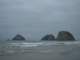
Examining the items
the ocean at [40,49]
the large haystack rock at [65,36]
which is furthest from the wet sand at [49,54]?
the large haystack rock at [65,36]

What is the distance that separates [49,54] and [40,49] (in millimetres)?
235

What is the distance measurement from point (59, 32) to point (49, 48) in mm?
234

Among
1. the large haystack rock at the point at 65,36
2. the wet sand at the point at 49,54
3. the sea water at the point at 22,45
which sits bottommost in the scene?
the wet sand at the point at 49,54

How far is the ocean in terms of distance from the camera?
1.59m

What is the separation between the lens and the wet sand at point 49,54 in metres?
1.49

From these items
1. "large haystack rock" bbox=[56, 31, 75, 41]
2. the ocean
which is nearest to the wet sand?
the ocean

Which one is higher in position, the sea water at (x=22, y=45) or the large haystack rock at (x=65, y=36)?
the large haystack rock at (x=65, y=36)

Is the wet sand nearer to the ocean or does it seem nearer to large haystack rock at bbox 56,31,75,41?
the ocean

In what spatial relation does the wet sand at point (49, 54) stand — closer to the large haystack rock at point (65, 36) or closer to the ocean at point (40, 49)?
the ocean at point (40, 49)

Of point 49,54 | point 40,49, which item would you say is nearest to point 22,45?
point 40,49

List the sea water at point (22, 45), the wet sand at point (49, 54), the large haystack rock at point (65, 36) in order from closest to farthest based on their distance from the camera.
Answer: the wet sand at point (49, 54), the sea water at point (22, 45), the large haystack rock at point (65, 36)

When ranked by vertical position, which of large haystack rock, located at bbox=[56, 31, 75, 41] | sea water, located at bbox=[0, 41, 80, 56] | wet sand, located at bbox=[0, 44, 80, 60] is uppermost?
large haystack rock, located at bbox=[56, 31, 75, 41]

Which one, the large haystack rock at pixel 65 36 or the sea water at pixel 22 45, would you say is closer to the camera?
the sea water at pixel 22 45

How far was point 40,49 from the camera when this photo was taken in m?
1.83
